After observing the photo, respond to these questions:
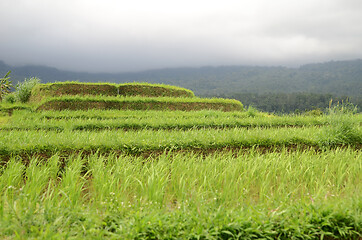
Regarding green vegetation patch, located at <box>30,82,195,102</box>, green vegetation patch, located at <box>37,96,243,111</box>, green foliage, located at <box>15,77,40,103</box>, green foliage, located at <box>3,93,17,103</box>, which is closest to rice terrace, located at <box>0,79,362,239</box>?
green vegetation patch, located at <box>37,96,243,111</box>

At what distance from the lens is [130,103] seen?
1634cm

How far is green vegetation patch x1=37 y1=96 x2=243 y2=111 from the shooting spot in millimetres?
15021

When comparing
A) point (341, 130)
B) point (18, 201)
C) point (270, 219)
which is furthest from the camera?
point (341, 130)

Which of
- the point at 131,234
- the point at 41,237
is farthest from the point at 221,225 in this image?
the point at 41,237

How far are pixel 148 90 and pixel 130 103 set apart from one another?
11.5 ft

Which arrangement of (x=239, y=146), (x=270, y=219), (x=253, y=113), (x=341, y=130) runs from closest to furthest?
(x=270, y=219) → (x=239, y=146) → (x=341, y=130) → (x=253, y=113)

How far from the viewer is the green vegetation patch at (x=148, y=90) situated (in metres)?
19.2

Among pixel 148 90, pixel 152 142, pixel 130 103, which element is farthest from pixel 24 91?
pixel 152 142

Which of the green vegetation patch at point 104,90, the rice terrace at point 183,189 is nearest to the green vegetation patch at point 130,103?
the green vegetation patch at point 104,90

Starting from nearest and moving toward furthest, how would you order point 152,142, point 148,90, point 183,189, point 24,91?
point 183,189, point 152,142, point 148,90, point 24,91

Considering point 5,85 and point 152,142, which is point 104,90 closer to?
point 5,85

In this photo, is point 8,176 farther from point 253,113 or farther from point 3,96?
point 3,96

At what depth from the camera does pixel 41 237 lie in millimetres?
2260

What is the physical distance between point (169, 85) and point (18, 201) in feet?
61.0
